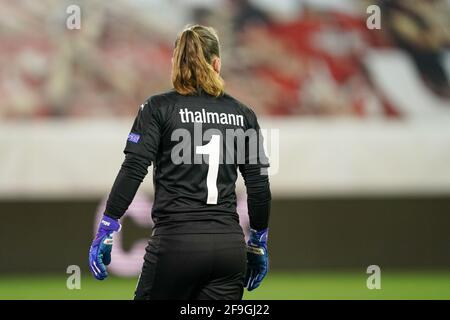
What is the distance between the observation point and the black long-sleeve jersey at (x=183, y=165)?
12.5 feet

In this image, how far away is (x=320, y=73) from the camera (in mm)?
10102

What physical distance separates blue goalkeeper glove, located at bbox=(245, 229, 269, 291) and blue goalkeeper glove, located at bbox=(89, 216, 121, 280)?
0.73 metres

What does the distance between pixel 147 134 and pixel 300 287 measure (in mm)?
5891

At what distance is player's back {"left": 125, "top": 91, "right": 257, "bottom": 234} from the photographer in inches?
150

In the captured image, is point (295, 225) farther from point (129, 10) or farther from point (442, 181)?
point (129, 10)

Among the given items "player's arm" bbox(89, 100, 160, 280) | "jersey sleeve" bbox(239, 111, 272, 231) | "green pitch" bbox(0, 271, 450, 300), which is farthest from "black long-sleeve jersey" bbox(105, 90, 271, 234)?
"green pitch" bbox(0, 271, 450, 300)

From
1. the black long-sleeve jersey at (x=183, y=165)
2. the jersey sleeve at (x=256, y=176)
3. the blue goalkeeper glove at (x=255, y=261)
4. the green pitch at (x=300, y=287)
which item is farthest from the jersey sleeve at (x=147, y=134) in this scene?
the green pitch at (x=300, y=287)

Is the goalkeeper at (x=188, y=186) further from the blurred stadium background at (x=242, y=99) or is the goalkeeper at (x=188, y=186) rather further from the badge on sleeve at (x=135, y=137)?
the blurred stadium background at (x=242, y=99)

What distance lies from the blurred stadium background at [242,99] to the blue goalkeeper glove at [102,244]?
232 inches

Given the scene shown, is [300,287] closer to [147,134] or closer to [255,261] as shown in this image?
[255,261]

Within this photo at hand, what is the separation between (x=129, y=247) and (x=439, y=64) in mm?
4339

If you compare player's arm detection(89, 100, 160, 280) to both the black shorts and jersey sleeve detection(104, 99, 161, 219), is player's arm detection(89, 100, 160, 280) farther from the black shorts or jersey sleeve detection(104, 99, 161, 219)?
the black shorts

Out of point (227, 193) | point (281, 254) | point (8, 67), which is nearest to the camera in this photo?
point (227, 193)

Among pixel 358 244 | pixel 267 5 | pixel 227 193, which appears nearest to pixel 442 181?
pixel 358 244
